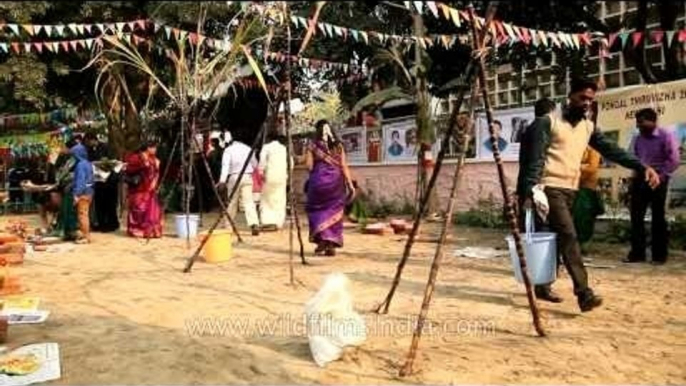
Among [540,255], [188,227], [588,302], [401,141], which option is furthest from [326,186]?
[401,141]

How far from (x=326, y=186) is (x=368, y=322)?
3297 millimetres

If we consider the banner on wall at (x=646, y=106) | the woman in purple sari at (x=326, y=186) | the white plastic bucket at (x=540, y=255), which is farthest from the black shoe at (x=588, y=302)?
the banner on wall at (x=646, y=106)

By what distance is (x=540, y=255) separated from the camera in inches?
203

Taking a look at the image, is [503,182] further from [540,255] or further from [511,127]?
[511,127]

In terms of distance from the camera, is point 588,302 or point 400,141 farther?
point 400,141

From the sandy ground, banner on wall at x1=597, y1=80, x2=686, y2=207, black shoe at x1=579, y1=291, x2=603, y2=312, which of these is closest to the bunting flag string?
the sandy ground

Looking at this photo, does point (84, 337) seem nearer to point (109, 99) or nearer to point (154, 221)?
point (154, 221)

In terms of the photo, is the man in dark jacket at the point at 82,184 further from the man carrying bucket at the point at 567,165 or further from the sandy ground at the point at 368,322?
the man carrying bucket at the point at 567,165

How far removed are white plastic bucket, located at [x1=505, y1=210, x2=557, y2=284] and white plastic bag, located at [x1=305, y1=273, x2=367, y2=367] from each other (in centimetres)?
150

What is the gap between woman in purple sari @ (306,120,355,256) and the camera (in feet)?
26.7

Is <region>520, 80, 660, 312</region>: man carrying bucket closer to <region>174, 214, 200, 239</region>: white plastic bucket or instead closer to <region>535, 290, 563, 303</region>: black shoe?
<region>535, 290, 563, 303</region>: black shoe

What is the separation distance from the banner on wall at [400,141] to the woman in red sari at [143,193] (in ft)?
16.2

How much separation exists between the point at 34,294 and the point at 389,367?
388cm

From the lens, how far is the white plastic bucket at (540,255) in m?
5.11
